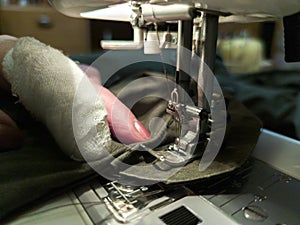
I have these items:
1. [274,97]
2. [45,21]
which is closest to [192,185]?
[274,97]

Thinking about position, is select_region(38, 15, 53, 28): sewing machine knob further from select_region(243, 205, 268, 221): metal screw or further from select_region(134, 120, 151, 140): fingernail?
select_region(243, 205, 268, 221): metal screw

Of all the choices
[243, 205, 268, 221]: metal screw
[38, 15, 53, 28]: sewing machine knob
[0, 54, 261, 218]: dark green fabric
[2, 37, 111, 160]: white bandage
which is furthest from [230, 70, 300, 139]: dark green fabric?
[38, 15, 53, 28]: sewing machine knob

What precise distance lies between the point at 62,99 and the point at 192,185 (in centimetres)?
25

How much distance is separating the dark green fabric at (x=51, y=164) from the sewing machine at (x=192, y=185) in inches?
0.8

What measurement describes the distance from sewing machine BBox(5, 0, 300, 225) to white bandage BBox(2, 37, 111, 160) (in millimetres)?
70

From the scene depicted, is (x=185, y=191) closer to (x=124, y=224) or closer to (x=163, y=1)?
(x=124, y=224)

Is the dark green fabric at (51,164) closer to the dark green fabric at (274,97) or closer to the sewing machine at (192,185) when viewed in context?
the sewing machine at (192,185)

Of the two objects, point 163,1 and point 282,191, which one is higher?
point 163,1

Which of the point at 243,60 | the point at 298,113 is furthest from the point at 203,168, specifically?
the point at 243,60

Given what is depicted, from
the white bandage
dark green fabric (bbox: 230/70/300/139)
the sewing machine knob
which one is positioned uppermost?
the sewing machine knob

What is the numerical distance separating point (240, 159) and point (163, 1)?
11.5 inches

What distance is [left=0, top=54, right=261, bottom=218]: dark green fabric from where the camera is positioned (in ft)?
1.32

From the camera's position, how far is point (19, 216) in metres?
0.38

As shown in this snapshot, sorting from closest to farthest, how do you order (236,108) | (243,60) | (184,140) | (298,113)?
1. (184,140)
2. (236,108)
3. (298,113)
4. (243,60)
